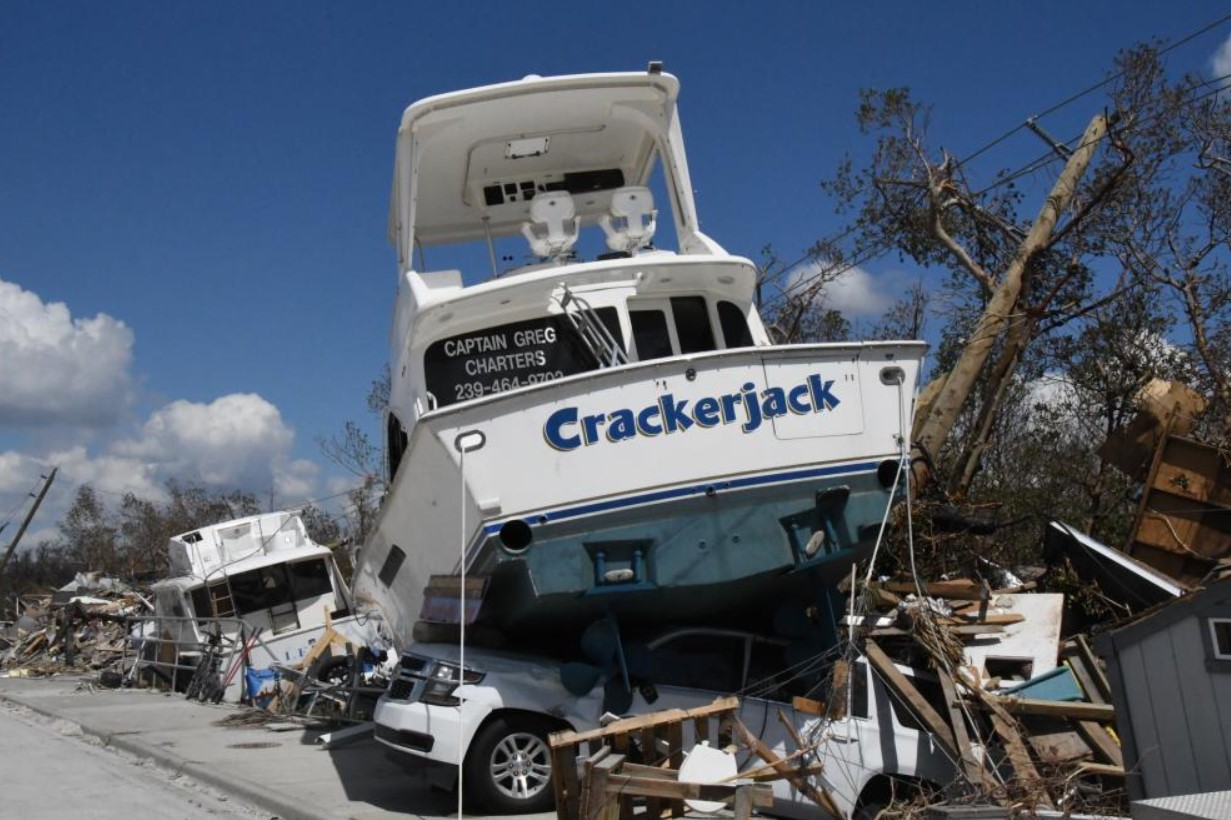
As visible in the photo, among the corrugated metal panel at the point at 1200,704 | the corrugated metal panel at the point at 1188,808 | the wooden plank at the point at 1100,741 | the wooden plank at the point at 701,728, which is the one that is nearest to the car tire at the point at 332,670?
the wooden plank at the point at 701,728

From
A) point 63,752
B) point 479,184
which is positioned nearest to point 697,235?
point 479,184

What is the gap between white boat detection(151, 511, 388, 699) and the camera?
20578mm

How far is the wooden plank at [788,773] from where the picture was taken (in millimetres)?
8039

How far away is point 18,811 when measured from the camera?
30.1 ft

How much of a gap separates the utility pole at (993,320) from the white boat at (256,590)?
437 inches

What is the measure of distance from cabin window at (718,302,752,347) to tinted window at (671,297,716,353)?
0.43 feet

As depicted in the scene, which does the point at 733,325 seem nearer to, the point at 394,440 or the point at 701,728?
the point at 394,440

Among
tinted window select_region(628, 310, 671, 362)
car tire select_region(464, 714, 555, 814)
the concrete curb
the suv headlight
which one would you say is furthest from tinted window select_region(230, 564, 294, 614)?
car tire select_region(464, 714, 555, 814)

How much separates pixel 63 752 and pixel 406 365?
6.14 meters

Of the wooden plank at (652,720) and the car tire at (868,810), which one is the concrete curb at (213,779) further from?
the car tire at (868,810)

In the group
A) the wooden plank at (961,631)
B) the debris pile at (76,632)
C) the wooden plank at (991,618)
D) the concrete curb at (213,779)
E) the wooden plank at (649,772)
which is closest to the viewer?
the wooden plank at (649,772)

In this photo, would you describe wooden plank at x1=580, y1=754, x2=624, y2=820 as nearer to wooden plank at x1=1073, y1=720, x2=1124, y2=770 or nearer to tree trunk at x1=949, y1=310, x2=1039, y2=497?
wooden plank at x1=1073, y1=720, x2=1124, y2=770

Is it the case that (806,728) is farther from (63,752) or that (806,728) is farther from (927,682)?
(63,752)

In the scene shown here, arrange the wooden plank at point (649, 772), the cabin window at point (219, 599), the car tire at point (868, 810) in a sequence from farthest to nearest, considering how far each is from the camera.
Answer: the cabin window at point (219, 599)
the car tire at point (868, 810)
the wooden plank at point (649, 772)
